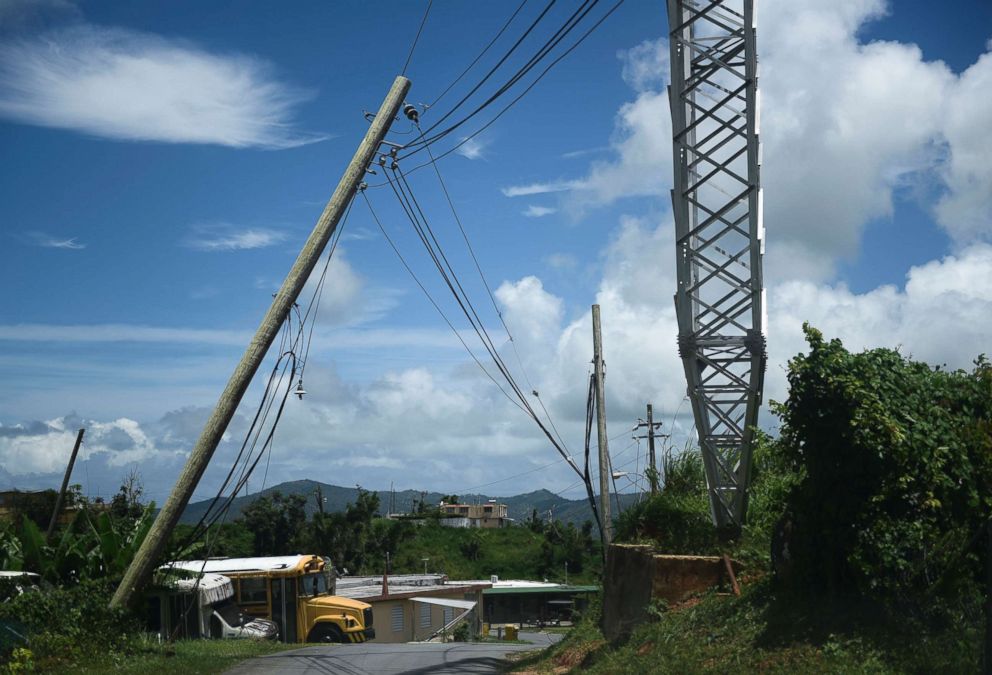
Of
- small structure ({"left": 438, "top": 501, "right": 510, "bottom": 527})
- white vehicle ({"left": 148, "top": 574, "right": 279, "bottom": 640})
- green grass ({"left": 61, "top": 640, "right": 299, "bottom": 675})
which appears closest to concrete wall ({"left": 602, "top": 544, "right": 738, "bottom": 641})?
green grass ({"left": 61, "top": 640, "right": 299, "bottom": 675})

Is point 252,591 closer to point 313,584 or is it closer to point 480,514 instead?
point 313,584

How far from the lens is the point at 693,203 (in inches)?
639

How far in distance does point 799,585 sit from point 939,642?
7.60ft

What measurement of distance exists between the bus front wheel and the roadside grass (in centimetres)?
1631

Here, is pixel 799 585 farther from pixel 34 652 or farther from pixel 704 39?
pixel 34 652

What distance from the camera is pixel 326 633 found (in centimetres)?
2898

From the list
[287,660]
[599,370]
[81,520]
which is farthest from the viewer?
[599,370]

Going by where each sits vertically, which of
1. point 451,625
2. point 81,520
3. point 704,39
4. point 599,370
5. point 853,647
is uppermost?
point 704,39

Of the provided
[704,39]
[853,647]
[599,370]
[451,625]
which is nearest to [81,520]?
[599,370]

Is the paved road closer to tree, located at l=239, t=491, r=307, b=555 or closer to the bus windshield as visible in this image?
the bus windshield

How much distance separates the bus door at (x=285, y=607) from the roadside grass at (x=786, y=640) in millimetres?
15514

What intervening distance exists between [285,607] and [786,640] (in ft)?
65.4

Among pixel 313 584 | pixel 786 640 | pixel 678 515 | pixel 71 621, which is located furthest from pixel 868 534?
pixel 313 584

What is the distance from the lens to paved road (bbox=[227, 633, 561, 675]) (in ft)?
56.9
